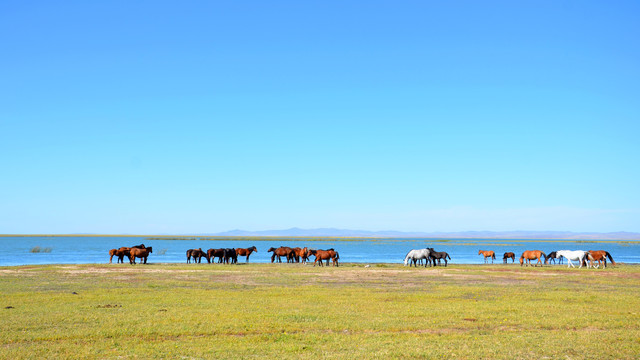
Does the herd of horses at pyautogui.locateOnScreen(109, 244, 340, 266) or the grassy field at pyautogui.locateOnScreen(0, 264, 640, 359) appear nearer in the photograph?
the grassy field at pyautogui.locateOnScreen(0, 264, 640, 359)

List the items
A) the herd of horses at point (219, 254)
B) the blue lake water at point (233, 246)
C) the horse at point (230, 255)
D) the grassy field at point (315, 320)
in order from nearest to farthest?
the grassy field at point (315, 320) < the herd of horses at point (219, 254) < the horse at point (230, 255) < the blue lake water at point (233, 246)

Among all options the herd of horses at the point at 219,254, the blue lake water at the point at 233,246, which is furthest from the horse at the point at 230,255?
the blue lake water at the point at 233,246

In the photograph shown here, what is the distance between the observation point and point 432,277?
2928cm

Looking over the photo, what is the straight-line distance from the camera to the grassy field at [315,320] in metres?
11.0

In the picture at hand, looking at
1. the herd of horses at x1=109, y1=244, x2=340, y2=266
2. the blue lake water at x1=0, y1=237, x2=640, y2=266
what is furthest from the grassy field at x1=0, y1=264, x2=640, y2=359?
the blue lake water at x1=0, y1=237, x2=640, y2=266

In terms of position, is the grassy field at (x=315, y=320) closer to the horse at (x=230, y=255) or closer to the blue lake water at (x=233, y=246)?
the horse at (x=230, y=255)

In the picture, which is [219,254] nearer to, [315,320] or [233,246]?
[315,320]

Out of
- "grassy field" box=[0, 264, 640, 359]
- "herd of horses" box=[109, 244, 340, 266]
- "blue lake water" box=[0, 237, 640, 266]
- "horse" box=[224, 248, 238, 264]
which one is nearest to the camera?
"grassy field" box=[0, 264, 640, 359]

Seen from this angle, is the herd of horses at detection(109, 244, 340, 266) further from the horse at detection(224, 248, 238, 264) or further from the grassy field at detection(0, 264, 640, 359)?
the grassy field at detection(0, 264, 640, 359)

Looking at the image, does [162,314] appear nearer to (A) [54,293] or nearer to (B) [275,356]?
(B) [275,356]

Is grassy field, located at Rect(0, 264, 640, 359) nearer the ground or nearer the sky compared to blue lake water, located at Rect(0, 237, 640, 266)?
nearer the sky

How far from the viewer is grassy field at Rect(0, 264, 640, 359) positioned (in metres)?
11.0

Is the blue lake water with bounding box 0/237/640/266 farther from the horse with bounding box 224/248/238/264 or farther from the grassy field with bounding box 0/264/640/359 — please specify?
the grassy field with bounding box 0/264/640/359

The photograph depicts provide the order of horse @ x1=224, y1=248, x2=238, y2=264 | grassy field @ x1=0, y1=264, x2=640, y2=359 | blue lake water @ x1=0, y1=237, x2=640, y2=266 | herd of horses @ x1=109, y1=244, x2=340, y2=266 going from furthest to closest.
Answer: blue lake water @ x1=0, y1=237, x2=640, y2=266 < horse @ x1=224, y1=248, x2=238, y2=264 < herd of horses @ x1=109, y1=244, x2=340, y2=266 < grassy field @ x1=0, y1=264, x2=640, y2=359
